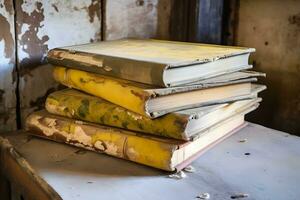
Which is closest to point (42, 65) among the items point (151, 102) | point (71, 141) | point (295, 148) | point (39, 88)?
point (39, 88)

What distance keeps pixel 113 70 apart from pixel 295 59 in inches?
Result: 17.7

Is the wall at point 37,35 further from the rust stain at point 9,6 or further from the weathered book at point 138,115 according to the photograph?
the weathered book at point 138,115

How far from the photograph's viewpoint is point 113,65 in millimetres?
646

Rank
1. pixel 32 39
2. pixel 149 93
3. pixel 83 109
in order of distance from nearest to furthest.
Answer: pixel 149 93
pixel 83 109
pixel 32 39

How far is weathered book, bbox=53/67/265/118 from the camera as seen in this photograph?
0.60m

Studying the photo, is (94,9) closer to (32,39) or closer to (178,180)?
(32,39)

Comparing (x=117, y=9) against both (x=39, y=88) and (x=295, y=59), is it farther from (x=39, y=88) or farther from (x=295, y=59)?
(x=295, y=59)

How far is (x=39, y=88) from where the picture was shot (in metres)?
0.84

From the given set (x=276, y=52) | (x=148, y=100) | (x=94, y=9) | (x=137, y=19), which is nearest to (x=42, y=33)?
(x=94, y=9)

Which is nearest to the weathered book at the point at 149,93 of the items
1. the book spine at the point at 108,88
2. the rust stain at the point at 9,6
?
the book spine at the point at 108,88

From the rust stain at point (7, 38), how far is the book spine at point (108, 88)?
0.32 ft

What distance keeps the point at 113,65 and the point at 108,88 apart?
44 mm

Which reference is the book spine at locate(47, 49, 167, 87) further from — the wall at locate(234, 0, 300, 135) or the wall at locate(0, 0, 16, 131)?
the wall at locate(234, 0, 300, 135)

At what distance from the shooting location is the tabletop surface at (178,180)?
0.56 m
